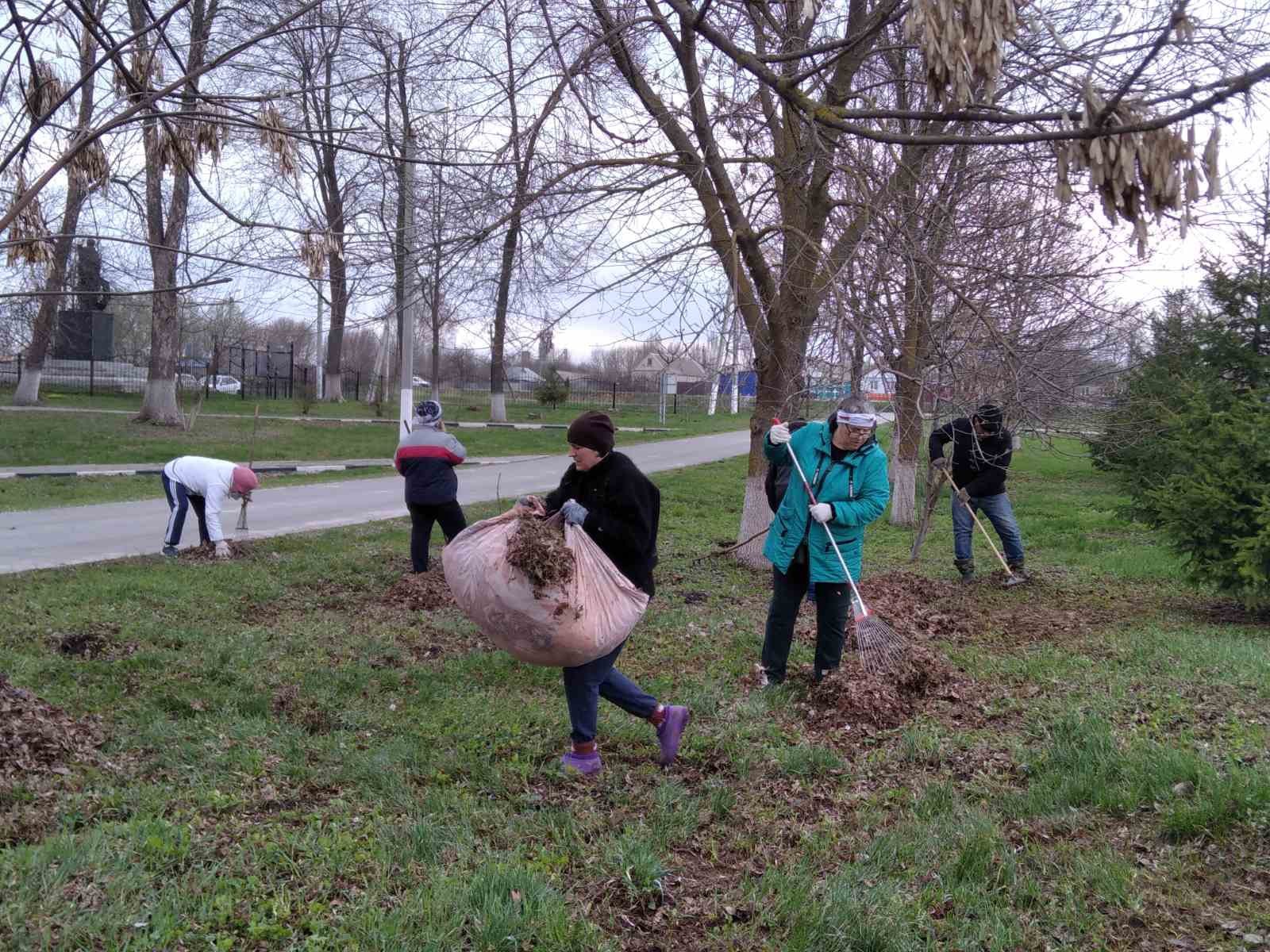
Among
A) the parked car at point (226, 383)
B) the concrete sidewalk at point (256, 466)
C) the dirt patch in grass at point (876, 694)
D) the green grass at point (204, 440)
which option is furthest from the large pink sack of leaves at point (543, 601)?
the parked car at point (226, 383)

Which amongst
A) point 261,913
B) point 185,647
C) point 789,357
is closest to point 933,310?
point 789,357

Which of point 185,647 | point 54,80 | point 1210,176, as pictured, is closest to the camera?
point 1210,176

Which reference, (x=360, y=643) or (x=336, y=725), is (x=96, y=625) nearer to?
(x=360, y=643)

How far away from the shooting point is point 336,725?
5.07m

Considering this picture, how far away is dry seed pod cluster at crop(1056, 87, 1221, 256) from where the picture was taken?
120 inches

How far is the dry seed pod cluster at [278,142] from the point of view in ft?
16.8

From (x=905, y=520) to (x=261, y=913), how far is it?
11.8m

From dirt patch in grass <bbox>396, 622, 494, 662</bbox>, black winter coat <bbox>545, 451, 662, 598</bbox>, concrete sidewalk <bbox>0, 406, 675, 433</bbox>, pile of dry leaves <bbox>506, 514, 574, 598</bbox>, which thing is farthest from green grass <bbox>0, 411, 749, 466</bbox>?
pile of dry leaves <bbox>506, 514, 574, 598</bbox>

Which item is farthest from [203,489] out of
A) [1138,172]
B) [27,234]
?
[1138,172]

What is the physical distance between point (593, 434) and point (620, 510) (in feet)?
1.22

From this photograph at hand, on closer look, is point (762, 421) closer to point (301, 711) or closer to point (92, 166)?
point (301, 711)

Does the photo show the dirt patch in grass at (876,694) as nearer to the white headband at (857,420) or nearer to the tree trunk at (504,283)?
the white headband at (857,420)

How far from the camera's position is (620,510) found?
177 inches

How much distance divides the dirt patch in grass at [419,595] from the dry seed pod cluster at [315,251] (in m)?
2.93
